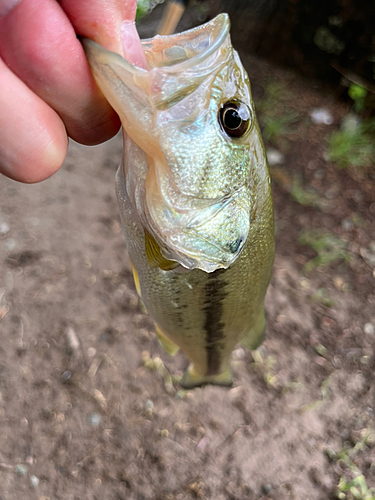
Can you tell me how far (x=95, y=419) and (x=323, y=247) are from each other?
1816mm

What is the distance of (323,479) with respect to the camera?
1.90 metres

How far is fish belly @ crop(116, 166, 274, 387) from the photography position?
0.95 meters

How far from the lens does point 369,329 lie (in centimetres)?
238

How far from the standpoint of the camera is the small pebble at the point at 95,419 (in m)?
1.94

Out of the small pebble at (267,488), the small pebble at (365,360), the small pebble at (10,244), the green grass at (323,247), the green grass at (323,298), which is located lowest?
the small pebble at (267,488)

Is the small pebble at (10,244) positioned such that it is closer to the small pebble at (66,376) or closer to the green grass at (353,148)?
the small pebble at (66,376)

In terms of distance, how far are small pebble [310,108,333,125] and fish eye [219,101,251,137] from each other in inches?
118

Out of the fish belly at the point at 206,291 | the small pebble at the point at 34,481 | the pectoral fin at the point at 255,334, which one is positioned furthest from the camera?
the small pebble at the point at 34,481

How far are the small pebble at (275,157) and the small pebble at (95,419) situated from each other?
222cm

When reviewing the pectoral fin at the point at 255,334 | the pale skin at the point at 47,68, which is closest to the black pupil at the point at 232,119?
the pale skin at the point at 47,68

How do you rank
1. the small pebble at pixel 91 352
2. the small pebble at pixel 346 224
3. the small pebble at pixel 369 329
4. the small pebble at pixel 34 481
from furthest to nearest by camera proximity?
the small pebble at pixel 346 224, the small pebble at pixel 369 329, the small pebble at pixel 91 352, the small pebble at pixel 34 481

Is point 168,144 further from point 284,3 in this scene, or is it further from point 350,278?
point 284,3

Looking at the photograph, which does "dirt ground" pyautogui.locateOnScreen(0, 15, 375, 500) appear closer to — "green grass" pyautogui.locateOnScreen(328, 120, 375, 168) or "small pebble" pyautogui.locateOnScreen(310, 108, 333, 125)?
"green grass" pyautogui.locateOnScreen(328, 120, 375, 168)

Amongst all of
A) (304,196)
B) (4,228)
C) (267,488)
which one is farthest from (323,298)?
(4,228)
